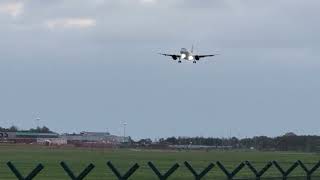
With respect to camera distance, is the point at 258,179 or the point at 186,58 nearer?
the point at 258,179

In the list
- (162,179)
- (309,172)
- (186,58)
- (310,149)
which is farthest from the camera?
(310,149)

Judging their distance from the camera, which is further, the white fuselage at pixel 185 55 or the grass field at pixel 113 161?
the white fuselage at pixel 185 55

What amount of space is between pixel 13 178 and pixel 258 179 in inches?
401

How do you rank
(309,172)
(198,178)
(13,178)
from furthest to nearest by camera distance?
(13,178), (309,172), (198,178)

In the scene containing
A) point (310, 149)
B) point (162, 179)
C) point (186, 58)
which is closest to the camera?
point (162, 179)

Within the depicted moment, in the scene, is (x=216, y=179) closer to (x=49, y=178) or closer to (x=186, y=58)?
(x=49, y=178)

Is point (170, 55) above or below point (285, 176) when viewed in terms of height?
above

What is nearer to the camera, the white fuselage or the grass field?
the grass field

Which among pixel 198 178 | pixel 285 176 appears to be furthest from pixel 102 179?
pixel 198 178

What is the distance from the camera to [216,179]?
32188mm

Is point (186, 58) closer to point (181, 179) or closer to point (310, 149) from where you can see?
point (181, 179)

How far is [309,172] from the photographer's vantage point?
93.6ft

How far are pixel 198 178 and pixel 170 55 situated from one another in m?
47.6

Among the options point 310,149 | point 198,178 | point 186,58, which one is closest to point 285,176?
point 198,178
